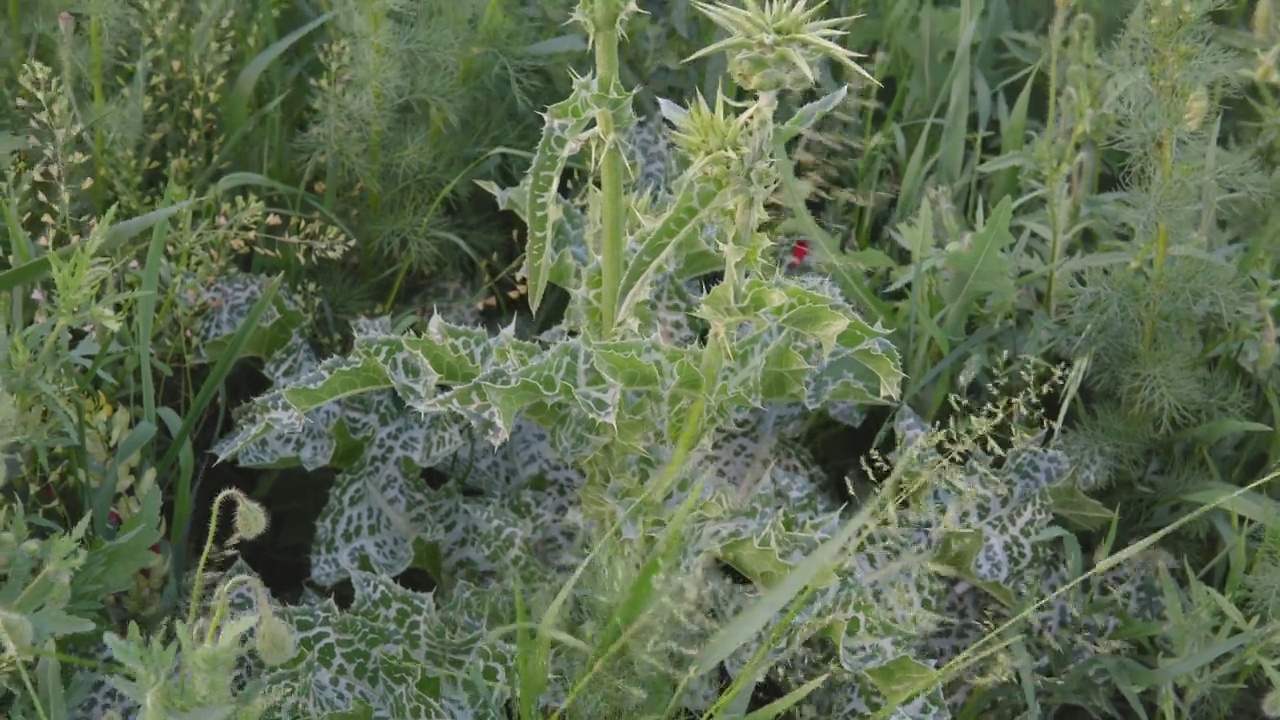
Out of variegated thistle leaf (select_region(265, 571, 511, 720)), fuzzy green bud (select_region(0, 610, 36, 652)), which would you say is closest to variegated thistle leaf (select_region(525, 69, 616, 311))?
variegated thistle leaf (select_region(265, 571, 511, 720))

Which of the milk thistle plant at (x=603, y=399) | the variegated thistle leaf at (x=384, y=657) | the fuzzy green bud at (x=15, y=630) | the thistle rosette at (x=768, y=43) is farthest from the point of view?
the variegated thistle leaf at (x=384, y=657)

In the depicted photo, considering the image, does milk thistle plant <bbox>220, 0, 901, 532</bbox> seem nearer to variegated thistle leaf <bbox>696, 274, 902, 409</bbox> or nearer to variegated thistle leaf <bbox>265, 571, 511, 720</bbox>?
variegated thistle leaf <bbox>696, 274, 902, 409</bbox>

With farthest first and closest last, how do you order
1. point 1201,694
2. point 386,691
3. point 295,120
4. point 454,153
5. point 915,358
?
1. point 295,120
2. point 454,153
3. point 915,358
4. point 1201,694
5. point 386,691

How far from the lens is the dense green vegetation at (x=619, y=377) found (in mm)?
1927

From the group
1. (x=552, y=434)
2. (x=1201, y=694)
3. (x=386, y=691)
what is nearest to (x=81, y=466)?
(x=386, y=691)

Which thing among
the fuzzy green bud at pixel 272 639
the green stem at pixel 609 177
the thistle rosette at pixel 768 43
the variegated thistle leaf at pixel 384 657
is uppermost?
the thistle rosette at pixel 768 43

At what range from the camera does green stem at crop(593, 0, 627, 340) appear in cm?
187

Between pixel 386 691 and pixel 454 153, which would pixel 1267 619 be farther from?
pixel 454 153

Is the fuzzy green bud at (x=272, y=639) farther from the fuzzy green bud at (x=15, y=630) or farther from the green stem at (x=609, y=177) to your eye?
the green stem at (x=609, y=177)

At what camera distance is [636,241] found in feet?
7.12

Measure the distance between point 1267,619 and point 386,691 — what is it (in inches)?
56.0

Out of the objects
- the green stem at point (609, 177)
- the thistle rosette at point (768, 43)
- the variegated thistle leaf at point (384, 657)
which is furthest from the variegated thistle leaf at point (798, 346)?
the variegated thistle leaf at point (384, 657)

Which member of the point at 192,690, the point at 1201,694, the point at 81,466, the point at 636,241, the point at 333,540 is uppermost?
the point at 636,241

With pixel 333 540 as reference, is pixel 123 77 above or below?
above
